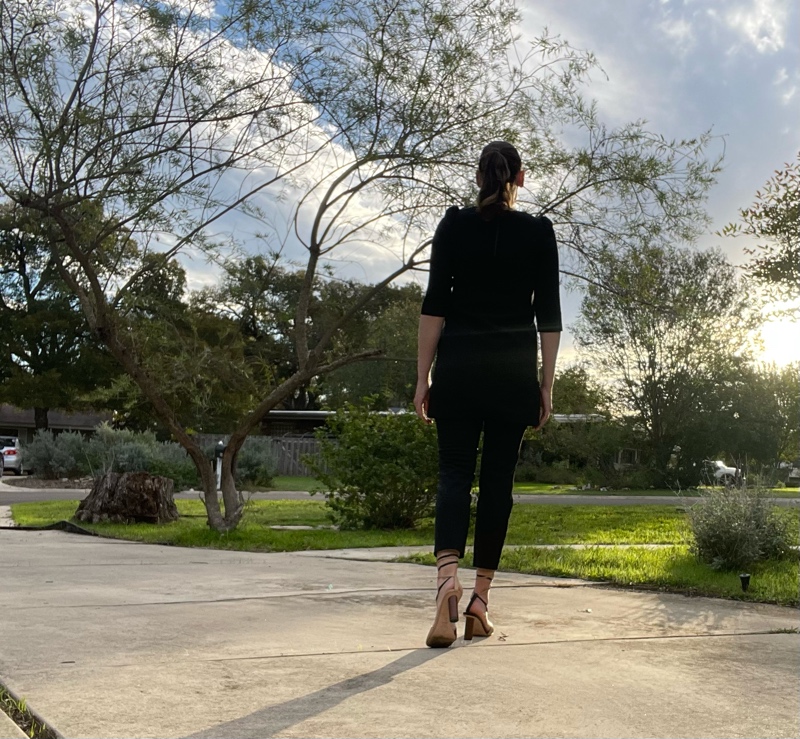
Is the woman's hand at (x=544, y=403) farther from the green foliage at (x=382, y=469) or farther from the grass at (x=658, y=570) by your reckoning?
the green foliage at (x=382, y=469)

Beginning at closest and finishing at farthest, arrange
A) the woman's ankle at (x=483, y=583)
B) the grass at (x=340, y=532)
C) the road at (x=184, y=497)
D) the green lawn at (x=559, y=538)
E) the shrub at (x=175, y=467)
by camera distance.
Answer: the woman's ankle at (x=483, y=583) → the green lawn at (x=559, y=538) → the grass at (x=340, y=532) → the road at (x=184, y=497) → the shrub at (x=175, y=467)

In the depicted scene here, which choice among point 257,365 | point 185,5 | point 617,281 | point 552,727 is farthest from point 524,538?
point 552,727

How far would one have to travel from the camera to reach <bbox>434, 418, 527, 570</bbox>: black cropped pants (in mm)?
3650

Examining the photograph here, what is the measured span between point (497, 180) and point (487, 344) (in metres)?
0.67

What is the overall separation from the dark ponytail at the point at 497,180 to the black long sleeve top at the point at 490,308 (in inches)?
1.6

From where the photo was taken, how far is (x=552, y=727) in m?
2.28

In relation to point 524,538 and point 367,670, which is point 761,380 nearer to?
point 524,538

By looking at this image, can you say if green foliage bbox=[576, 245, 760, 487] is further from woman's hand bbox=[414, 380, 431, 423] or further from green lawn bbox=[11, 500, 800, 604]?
woman's hand bbox=[414, 380, 431, 423]

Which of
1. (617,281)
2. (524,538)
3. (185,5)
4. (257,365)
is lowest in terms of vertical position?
(524,538)

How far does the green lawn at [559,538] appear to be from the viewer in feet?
19.1

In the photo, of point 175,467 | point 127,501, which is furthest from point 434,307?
point 175,467

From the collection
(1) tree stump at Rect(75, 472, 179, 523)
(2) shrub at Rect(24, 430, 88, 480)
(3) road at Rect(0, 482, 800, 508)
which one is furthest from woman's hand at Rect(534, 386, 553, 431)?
(2) shrub at Rect(24, 430, 88, 480)

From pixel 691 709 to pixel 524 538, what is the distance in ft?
25.5

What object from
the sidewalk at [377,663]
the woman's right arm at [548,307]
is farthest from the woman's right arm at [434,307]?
the sidewalk at [377,663]
